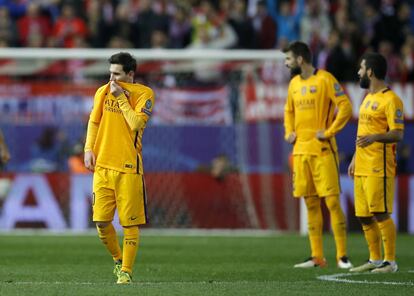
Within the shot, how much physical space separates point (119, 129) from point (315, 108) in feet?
10.7

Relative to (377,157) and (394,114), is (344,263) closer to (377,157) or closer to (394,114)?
(377,157)

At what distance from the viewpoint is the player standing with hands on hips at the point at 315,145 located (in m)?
13.1

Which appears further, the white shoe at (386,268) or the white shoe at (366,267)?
the white shoe at (366,267)

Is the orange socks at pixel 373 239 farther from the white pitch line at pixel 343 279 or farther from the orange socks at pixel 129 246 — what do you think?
the orange socks at pixel 129 246

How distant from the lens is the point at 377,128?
12.4 meters

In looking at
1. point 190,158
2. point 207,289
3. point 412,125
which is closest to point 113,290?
point 207,289

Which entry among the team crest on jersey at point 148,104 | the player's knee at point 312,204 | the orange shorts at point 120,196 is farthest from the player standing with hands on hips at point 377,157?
the orange shorts at point 120,196

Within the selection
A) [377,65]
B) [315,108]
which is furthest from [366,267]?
[377,65]

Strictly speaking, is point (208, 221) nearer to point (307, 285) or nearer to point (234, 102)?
point (234, 102)

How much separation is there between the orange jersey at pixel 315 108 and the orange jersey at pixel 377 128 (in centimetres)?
62

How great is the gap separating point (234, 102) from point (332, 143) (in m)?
8.41

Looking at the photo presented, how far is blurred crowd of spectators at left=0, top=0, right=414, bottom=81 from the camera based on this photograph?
22.8m

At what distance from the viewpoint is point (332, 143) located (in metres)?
13.3

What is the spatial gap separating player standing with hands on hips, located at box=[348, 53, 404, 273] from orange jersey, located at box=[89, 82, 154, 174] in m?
2.77
